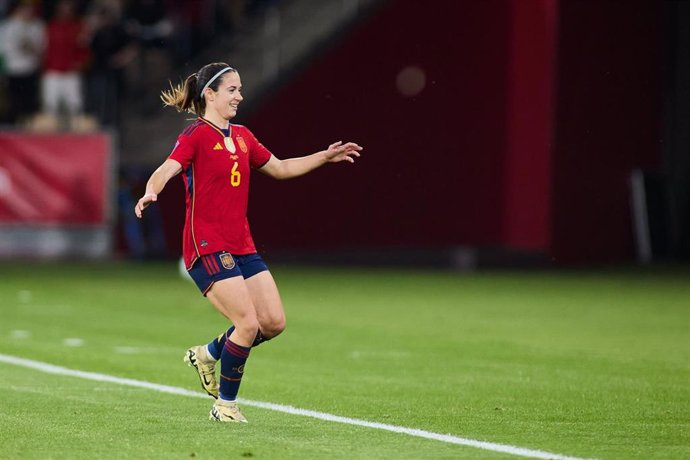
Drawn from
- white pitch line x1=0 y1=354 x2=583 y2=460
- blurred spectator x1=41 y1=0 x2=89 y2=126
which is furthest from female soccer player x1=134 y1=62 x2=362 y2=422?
blurred spectator x1=41 y1=0 x2=89 y2=126

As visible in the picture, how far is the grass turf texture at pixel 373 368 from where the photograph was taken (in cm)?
936

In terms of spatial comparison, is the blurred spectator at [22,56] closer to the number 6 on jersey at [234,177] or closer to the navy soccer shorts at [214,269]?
the number 6 on jersey at [234,177]

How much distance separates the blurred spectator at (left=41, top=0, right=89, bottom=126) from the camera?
97.1 feet

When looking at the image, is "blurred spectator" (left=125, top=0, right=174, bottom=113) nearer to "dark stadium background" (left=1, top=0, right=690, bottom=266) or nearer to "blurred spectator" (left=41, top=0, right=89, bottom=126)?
"dark stadium background" (left=1, top=0, right=690, bottom=266)

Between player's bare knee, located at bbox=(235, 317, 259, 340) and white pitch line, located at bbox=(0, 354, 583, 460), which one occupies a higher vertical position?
player's bare knee, located at bbox=(235, 317, 259, 340)

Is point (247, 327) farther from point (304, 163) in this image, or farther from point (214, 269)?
point (304, 163)

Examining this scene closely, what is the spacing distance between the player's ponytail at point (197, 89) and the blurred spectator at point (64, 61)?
64.9 ft

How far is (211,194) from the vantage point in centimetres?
1005

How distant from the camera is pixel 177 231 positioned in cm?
3183

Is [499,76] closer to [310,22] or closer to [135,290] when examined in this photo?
[310,22]

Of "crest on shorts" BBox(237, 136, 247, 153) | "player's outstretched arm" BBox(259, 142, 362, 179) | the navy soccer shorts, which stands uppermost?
"crest on shorts" BBox(237, 136, 247, 153)

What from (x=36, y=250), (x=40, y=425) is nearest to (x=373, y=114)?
(x=36, y=250)

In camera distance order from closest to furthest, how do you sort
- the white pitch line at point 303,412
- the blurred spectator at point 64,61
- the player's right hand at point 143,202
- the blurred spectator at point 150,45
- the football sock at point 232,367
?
the white pitch line at point 303,412 → the player's right hand at point 143,202 → the football sock at point 232,367 → the blurred spectator at point 64,61 → the blurred spectator at point 150,45

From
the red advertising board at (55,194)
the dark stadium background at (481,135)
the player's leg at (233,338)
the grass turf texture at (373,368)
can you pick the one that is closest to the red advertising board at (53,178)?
the red advertising board at (55,194)
